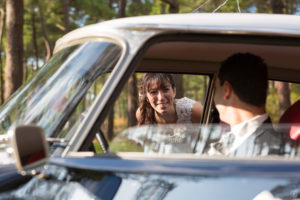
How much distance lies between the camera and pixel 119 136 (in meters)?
2.38

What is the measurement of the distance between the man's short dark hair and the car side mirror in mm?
1090

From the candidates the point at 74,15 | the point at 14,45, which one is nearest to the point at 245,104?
the point at 14,45

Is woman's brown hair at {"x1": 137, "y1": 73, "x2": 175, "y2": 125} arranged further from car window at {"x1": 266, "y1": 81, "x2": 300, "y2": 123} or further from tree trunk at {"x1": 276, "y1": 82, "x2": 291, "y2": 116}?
tree trunk at {"x1": 276, "y1": 82, "x2": 291, "y2": 116}

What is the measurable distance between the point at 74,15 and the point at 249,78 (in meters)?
29.1

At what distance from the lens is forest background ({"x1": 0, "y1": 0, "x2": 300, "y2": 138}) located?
5.94m

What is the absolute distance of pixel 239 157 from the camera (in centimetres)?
220

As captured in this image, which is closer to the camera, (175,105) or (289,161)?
(289,161)

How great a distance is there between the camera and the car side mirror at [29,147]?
74.5 inches

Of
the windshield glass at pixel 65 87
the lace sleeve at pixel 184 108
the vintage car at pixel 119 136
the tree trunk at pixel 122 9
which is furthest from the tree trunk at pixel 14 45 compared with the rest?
the windshield glass at pixel 65 87

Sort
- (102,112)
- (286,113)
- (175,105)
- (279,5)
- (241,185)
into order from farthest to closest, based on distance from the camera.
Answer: (279,5)
(175,105)
(286,113)
(102,112)
(241,185)

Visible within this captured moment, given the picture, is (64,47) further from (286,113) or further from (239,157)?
(286,113)

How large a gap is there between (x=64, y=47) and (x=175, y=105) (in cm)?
155

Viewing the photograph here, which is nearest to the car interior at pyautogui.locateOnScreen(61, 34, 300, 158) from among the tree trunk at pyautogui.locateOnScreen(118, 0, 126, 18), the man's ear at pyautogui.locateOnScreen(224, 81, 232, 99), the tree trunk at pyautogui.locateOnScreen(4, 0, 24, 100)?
the man's ear at pyautogui.locateOnScreen(224, 81, 232, 99)

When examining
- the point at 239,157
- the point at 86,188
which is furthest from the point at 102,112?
the point at 239,157
